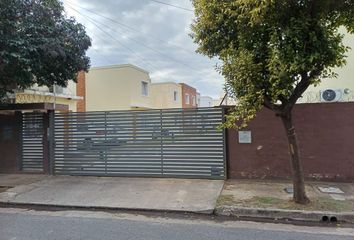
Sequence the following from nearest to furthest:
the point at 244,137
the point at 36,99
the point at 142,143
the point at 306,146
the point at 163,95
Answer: the point at 306,146 < the point at 244,137 < the point at 142,143 < the point at 36,99 < the point at 163,95

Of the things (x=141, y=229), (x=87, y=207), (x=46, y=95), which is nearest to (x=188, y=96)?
(x=46, y=95)

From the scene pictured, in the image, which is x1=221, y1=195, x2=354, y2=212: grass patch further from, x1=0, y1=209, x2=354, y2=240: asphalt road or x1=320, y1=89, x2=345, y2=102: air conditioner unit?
x1=320, y1=89, x2=345, y2=102: air conditioner unit

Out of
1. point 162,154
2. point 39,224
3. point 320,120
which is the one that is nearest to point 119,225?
point 39,224

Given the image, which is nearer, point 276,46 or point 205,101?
point 276,46

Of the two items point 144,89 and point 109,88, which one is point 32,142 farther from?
point 144,89

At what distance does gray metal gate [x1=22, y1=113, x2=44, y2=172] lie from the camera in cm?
1214

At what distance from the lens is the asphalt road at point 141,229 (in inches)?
234

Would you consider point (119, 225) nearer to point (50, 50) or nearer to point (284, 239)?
point (284, 239)

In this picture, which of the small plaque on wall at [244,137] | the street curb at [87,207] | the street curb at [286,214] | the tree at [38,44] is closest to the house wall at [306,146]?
the small plaque on wall at [244,137]

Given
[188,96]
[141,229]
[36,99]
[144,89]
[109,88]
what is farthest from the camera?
[188,96]

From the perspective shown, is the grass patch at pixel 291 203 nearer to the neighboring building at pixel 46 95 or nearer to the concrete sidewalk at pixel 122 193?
the concrete sidewalk at pixel 122 193

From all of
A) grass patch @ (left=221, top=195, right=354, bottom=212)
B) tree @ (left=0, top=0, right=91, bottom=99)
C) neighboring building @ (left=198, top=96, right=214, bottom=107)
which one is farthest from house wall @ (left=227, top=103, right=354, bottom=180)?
neighboring building @ (left=198, top=96, right=214, bottom=107)

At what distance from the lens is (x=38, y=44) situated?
10.2 meters

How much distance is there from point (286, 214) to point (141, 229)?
9.68 ft
